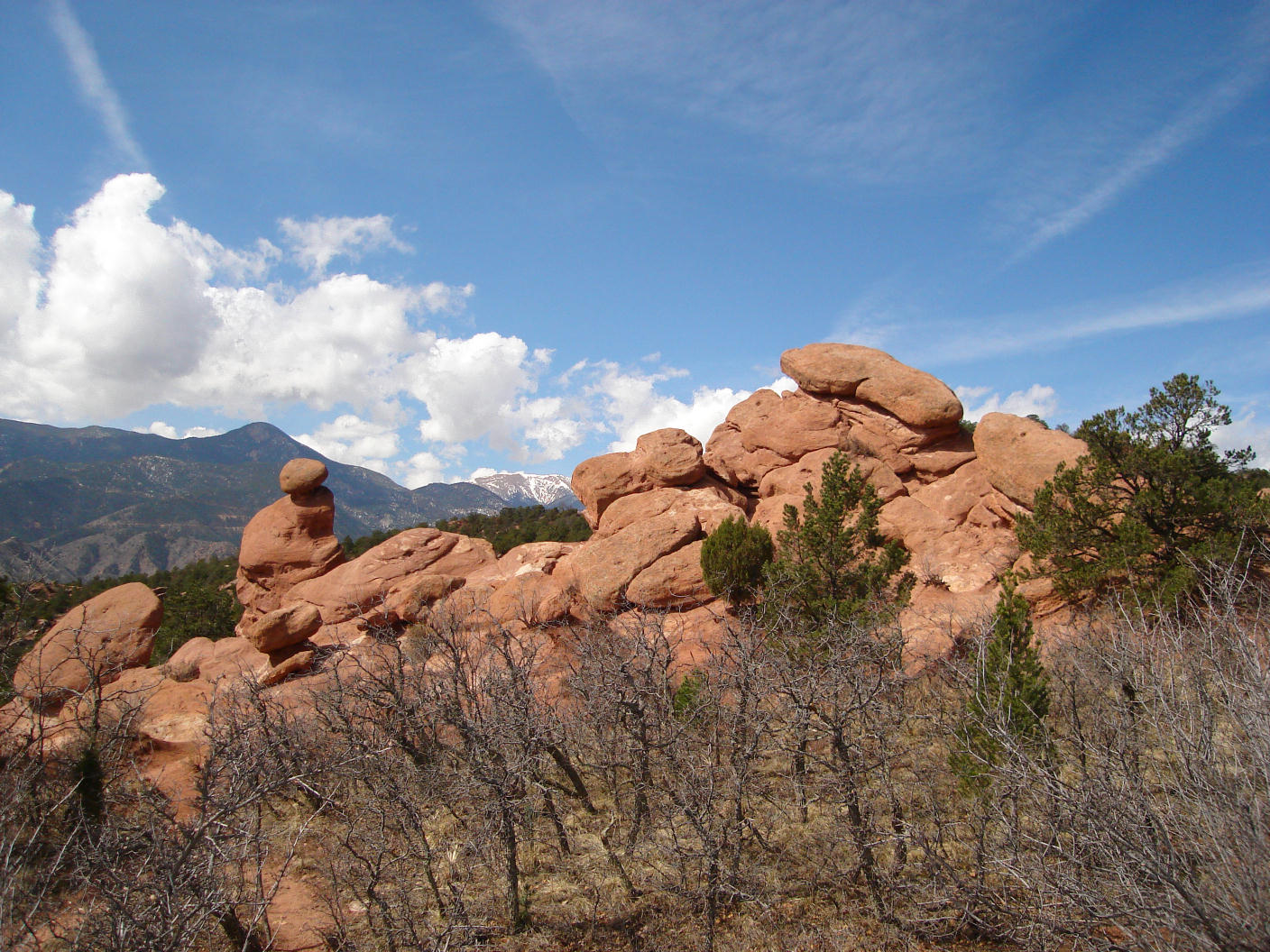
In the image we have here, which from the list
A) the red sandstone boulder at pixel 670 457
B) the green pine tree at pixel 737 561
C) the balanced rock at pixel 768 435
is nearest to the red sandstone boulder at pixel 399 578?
the red sandstone boulder at pixel 670 457

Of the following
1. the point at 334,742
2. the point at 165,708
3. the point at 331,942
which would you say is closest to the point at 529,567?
the point at 334,742

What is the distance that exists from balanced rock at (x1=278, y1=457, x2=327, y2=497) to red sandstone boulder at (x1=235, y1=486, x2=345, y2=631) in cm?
47

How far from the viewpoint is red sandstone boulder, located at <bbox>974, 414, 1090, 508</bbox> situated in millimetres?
19516

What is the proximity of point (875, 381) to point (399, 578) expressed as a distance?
20224 millimetres

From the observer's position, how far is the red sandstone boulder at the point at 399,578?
25.0 m

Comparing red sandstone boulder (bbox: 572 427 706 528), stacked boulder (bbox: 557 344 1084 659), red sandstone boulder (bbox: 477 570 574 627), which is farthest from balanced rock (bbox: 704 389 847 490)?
red sandstone boulder (bbox: 477 570 574 627)

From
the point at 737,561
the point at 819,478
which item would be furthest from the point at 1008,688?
the point at 819,478

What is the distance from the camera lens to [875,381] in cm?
2522

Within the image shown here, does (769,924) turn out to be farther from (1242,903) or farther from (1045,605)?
(1045,605)

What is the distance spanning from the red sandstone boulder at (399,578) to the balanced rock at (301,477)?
12.8 feet

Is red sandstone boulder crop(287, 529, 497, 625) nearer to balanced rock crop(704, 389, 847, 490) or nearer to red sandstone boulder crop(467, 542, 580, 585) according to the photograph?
red sandstone boulder crop(467, 542, 580, 585)

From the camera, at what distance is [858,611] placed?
16078 mm

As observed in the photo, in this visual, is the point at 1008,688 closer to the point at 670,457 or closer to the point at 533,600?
the point at 533,600

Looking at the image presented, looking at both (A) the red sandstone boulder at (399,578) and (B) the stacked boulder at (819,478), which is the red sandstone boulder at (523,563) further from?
(B) the stacked boulder at (819,478)
